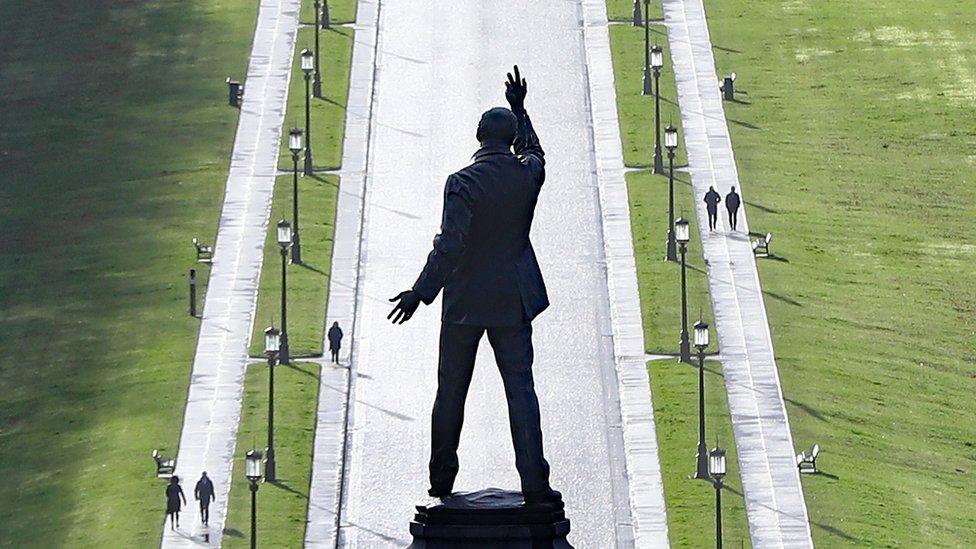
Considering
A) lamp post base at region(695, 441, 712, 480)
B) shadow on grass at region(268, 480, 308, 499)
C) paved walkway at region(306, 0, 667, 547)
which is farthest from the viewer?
lamp post base at region(695, 441, 712, 480)

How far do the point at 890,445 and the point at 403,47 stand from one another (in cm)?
4073

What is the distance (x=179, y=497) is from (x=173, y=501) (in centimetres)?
40

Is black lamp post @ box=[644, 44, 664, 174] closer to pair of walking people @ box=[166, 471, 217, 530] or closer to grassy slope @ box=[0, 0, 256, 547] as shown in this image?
grassy slope @ box=[0, 0, 256, 547]

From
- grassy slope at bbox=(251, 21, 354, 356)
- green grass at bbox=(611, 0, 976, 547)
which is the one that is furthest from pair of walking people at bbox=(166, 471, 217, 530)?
grassy slope at bbox=(251, 21, 354, 356)

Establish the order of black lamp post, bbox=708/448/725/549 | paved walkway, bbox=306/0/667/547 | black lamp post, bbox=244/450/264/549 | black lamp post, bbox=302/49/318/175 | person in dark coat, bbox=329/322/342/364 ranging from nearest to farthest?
black lamp post, bbox=708/448/725/549 < black lamp post, bbox=244/450/264/549 < paved walkway, bbox=306/0/667/547 < person in dark coat, bbox=329/322/342/364 < black lamp post, bbox=302/49/318/175

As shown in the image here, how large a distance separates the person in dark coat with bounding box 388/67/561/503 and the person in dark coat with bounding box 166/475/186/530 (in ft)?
146

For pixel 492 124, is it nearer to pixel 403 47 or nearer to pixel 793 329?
pixel 793 329

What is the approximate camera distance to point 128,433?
295 feet

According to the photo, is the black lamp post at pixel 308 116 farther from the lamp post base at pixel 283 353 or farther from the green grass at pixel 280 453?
the green grass at pixel 280 453

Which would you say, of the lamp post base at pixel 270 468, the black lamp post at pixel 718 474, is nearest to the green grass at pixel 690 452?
the black lamp post at pixel 718 474

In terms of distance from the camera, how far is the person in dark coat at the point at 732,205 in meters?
108

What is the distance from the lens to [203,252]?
346 feet

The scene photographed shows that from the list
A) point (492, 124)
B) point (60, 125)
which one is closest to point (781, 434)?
point (60, 125)

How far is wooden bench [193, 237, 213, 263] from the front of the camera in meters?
105
